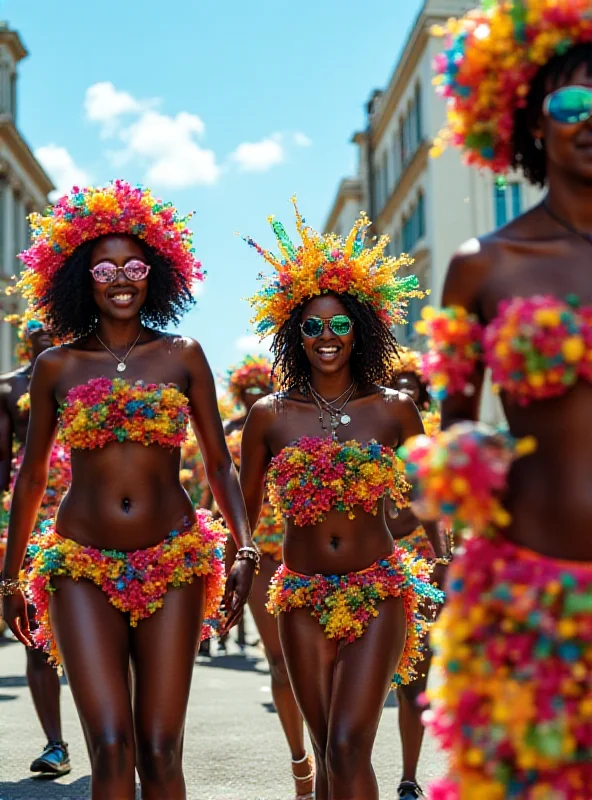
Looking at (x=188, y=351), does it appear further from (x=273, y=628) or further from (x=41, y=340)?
(x=41, y=340)

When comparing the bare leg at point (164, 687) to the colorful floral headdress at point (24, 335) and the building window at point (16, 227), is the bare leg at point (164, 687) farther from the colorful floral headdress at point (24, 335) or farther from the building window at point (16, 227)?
the building window at point (16, 227)

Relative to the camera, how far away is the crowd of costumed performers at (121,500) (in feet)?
14.6

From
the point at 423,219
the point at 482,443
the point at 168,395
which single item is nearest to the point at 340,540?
the point at 168,395

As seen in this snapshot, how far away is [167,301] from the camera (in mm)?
5574

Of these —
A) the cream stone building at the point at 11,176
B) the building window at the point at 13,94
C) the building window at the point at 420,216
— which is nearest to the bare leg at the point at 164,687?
the building window at the point at 420,216

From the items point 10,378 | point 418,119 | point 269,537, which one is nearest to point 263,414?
point 10,378

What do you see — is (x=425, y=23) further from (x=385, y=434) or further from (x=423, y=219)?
(x=385, y=434)

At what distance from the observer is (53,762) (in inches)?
268

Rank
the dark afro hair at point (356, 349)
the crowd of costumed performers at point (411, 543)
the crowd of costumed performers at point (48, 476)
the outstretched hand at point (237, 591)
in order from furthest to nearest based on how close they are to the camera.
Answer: the crowd of costumed performers at point (48, 476)
the crowd of costumed performers at point (411, 543)
the dark afro hair at point (356, 349)
the outstretched hand at point (237, 591)

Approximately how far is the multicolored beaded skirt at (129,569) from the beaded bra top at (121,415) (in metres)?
0.38

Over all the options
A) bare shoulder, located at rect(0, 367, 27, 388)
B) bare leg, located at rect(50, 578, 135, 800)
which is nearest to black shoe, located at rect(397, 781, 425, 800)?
bare leg, located at rect(50, 578, 135, 800)

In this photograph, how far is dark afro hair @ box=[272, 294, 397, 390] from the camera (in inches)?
234

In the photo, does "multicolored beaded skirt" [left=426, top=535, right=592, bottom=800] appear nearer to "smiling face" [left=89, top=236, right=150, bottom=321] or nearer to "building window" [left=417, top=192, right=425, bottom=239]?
"smiling face" [left=89, top=236, right=150, bottom=321]

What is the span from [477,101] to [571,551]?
115 centimetres
